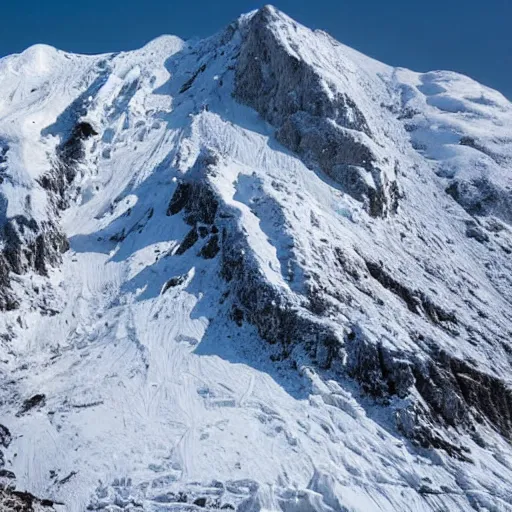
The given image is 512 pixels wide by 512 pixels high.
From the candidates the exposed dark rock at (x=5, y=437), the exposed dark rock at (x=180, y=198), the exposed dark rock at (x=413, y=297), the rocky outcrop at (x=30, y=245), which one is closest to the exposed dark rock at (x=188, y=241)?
the exposed dark rock at (x=180, y=198)

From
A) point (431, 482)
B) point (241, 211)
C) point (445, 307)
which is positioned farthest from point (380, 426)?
point (241, 211)

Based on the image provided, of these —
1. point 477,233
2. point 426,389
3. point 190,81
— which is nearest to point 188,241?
point 426,389

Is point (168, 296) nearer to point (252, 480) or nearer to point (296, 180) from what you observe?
point (252, 480)

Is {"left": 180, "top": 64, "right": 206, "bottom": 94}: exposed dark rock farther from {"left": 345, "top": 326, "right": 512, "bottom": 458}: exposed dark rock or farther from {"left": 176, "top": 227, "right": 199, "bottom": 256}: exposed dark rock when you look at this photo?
{"left": 345, "top": 326, "right": 512, "bottom": 458}: exposed dark rock

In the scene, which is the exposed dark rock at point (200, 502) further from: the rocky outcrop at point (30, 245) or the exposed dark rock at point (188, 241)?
the exposed dark rock at point (188, 241)

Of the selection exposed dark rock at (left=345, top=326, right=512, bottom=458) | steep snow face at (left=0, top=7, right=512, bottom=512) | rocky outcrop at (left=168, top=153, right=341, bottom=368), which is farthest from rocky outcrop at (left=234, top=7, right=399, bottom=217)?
exposed dark rock at (left=345, top=326, right=512, bottom=458)

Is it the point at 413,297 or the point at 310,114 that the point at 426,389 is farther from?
the point at 310,114
